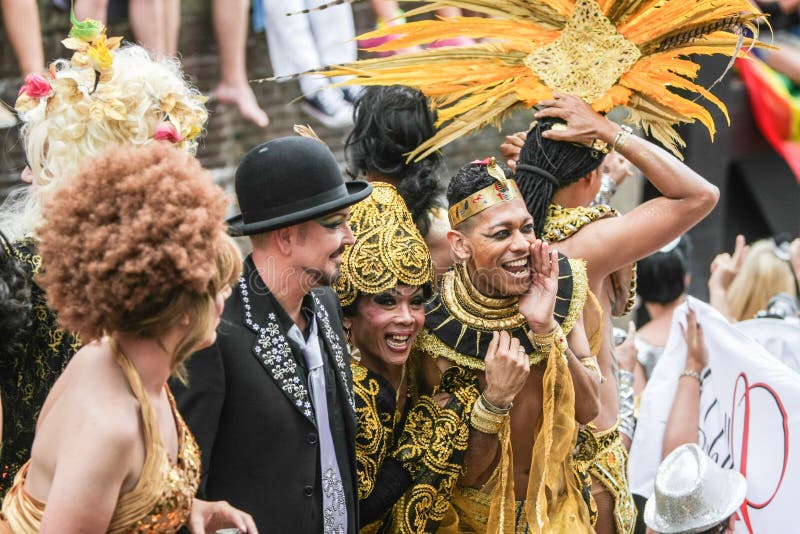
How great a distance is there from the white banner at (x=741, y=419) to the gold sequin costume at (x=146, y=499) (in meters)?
2.36

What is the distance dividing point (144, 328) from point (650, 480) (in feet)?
9.64

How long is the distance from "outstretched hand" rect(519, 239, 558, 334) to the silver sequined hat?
3.31ft

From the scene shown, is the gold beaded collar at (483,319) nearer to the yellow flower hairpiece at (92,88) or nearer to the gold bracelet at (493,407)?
the gold bracelet at (493,407)

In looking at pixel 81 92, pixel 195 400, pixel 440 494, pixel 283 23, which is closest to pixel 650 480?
pixel 440 494

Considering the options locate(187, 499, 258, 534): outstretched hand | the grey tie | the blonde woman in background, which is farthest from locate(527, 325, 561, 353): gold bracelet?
the blonde woman in background

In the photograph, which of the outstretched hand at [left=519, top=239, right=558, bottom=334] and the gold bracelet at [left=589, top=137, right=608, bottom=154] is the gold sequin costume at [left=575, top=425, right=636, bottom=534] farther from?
the gold bracelet at [left=589, top=137, right=608, bottom=154]

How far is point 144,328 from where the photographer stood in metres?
2.22

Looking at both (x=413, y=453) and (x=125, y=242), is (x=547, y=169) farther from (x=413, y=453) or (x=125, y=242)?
(x=125, y=242)

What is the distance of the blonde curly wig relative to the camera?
3195mm

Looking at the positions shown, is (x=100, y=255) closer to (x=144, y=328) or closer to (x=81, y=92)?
(x=144, y=328)

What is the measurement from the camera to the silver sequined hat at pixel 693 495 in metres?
3.72

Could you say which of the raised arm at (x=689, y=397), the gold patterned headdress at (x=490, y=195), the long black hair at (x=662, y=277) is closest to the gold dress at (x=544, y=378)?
the gold patterned headdress at (x=490, y=195)

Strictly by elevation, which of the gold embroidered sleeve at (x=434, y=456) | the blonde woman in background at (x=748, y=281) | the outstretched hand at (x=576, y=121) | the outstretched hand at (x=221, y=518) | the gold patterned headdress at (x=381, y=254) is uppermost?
the outstretched hand at (x=576, y=121)

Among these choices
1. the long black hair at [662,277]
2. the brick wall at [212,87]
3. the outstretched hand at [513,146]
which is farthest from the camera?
the brick wall at [212,87]
